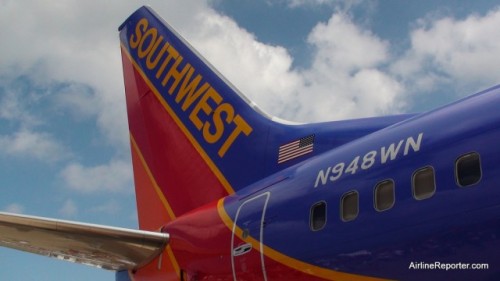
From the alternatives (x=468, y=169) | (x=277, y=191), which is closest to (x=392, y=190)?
(x=468, y=169)

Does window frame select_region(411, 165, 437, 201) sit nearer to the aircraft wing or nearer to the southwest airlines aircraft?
the southwest airlines aircraft

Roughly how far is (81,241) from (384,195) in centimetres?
412

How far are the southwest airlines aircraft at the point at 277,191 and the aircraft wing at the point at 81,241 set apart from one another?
0.06ft

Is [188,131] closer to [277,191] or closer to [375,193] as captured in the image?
[277,191]

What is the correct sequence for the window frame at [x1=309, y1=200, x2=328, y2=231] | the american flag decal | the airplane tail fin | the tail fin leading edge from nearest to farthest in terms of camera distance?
the window frame at [x1=309, y1=200, x2=328, y2=231] → the american flag decal → the airplane tail fin → the tail fin leading edge

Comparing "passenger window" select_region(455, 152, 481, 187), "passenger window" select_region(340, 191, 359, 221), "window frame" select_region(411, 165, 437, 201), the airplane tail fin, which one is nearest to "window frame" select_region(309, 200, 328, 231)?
"passenger window" select_region(340, 191, 359, 221)

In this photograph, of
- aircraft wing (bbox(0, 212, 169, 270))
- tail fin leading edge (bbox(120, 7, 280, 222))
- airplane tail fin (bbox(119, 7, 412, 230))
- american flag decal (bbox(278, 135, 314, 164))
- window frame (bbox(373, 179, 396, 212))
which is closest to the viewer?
window frame (bbox(373, 179, 396, 212))

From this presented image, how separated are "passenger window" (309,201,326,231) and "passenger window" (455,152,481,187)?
1557mm

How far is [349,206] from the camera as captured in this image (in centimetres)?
557

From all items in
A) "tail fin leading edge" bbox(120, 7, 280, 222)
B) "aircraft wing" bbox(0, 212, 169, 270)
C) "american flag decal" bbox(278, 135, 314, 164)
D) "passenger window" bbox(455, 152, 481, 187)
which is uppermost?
"tail fin leading edge" bbox(120, 7, 280, 222)

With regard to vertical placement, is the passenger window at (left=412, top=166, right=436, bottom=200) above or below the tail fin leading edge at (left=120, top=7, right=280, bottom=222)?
below

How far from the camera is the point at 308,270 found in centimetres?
575

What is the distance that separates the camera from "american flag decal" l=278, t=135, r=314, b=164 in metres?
7.85

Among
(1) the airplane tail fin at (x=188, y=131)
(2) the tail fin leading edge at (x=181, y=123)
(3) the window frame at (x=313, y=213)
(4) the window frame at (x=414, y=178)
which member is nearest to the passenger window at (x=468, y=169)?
(4) the window frame at (x=414, y=178)
